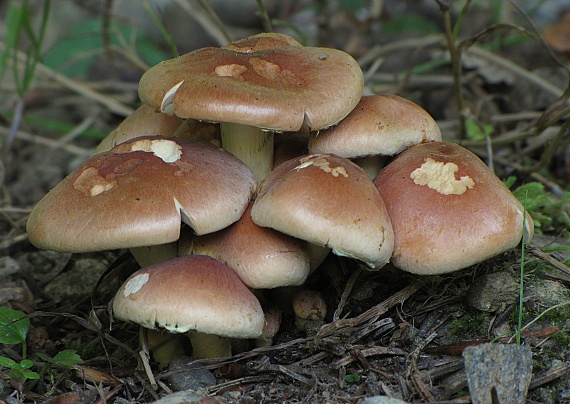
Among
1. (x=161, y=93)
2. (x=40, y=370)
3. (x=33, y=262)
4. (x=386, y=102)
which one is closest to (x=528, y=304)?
(x=386, y=102)

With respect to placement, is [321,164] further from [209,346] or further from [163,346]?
[163,346]

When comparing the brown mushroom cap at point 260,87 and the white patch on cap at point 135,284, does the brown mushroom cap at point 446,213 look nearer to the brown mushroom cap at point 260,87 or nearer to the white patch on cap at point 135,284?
the brown mushroom cap at point 260,87

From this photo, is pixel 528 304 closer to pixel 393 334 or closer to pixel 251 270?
pixel 393 334

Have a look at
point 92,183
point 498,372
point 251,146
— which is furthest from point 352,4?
point 498,372

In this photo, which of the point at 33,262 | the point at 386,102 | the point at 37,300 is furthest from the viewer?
the point at 33,262

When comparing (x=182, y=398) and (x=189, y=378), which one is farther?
(x=189, y=378)
